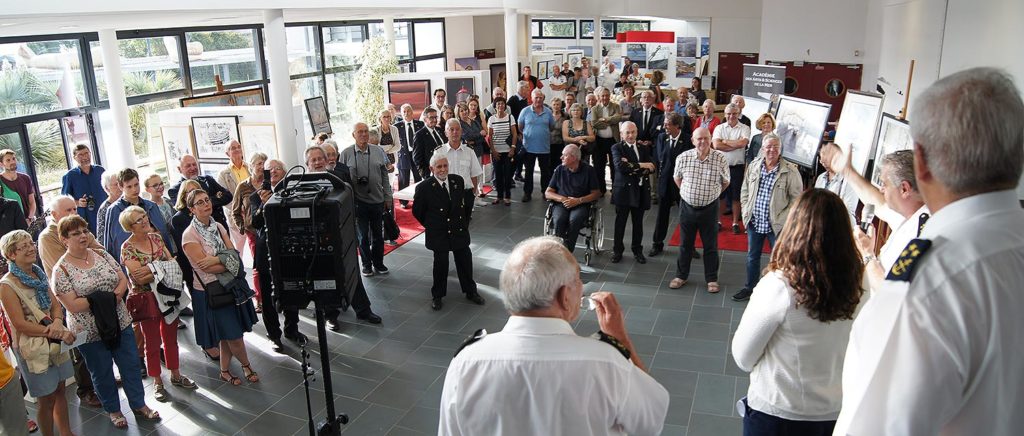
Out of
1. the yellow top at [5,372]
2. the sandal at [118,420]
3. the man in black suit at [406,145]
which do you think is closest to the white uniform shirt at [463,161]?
the man in black suit at [406,145]

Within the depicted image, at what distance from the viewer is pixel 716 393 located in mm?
4762

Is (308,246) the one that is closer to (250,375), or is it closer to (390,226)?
(250,375)

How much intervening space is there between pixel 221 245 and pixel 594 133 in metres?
5.85

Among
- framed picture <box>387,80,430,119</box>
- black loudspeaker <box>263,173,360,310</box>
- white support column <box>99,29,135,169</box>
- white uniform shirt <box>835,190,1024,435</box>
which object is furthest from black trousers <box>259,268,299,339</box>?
framed picture <box>387,80,430,119</box>

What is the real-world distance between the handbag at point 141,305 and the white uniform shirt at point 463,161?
4.06 m

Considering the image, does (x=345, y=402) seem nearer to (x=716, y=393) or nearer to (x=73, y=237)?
(x=73, y=237)

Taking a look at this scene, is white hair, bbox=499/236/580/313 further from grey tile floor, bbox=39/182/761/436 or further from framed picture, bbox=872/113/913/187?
framed picture, bbox=872/113/913/187

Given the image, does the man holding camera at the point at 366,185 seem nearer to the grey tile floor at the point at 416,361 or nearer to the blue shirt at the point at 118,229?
the grey tile floor at the point at 416,361

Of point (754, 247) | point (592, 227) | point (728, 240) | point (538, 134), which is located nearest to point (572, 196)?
point (592, 227)

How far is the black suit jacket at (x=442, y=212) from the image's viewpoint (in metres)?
6.35

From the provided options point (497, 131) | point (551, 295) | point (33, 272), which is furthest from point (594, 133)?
point (551, 295)

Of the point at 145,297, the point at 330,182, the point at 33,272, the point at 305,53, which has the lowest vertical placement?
the point at 145,297

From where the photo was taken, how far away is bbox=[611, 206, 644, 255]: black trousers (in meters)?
7.43

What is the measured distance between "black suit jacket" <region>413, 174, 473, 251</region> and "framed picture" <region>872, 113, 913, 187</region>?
340cm
